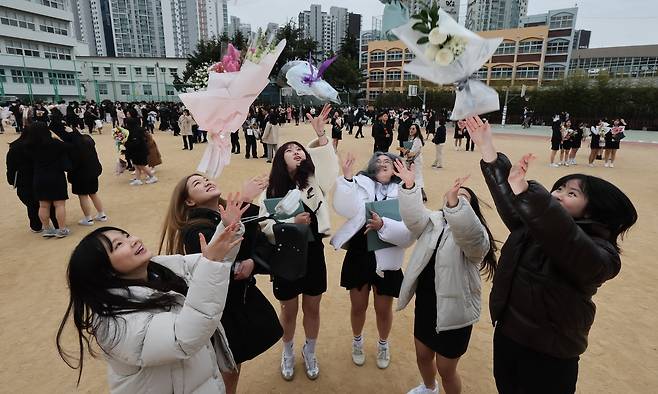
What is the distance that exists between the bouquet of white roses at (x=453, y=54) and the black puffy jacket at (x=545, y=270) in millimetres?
271

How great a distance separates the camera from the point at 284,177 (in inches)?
106

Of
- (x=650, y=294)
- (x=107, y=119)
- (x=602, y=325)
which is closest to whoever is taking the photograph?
(x=602, y=325)

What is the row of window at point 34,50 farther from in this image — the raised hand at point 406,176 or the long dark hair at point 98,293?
the raised hand at point 406,176

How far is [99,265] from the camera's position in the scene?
1.42 m

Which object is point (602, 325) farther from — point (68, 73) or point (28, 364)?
point (68, 73)

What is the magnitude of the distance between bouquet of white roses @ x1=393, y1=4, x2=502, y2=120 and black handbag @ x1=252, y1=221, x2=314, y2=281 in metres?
1.09

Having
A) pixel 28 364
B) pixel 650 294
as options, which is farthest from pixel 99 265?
pixel 650 294

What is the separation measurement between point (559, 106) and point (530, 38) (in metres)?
10.7

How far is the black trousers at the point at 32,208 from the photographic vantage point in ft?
18.7

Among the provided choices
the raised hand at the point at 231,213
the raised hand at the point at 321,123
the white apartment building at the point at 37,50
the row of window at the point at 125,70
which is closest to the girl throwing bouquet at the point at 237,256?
the raised hand at the point at 231,213

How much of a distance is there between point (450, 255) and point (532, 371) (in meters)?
0.67

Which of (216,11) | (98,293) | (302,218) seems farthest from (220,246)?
(216,11)

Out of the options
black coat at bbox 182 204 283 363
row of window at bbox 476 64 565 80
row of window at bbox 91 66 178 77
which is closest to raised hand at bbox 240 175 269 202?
black coat at bbox 182 204 283 363

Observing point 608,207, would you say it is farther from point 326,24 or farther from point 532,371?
point 326,24
